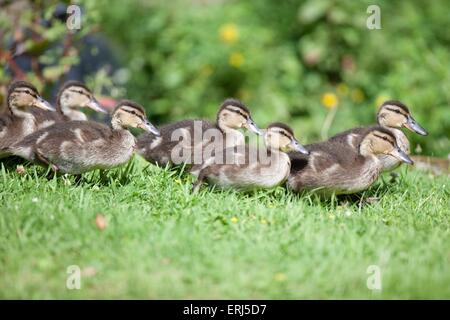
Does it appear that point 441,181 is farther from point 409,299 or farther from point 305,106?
point 305,106

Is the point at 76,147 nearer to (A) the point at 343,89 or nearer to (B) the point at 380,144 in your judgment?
(B) the point at 380,144

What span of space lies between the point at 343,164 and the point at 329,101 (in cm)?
386

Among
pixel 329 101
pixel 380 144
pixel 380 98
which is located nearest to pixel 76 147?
pixel 380 144

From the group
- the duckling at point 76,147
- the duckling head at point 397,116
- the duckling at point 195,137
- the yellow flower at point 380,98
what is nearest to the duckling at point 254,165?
the duckling at point 195,137

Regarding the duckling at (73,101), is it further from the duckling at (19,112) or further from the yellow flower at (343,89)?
the yellow flower at (343,89)

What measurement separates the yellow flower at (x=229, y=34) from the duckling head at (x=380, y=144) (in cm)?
431

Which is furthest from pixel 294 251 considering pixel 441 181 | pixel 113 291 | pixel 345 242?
pixel 441 181

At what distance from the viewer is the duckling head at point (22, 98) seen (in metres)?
5.68

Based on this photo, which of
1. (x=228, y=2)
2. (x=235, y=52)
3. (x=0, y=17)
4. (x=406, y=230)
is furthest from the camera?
(x=228, y=2)

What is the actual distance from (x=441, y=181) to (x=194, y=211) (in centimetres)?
234

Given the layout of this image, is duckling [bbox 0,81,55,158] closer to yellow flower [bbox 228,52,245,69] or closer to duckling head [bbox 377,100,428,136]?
duckling head [bbox 377,100,428,136]

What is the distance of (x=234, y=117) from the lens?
5699 mm

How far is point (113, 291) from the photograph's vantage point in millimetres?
3848

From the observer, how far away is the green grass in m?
3.90
